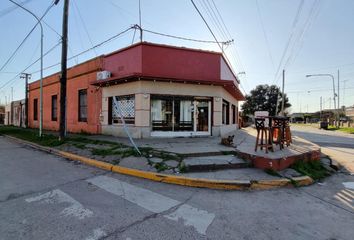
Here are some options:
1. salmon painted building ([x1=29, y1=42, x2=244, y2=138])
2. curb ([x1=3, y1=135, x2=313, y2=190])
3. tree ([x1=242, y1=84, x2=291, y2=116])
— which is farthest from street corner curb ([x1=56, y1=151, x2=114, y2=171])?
tree ([x1=242, y1=84, x2=291, y2=116])

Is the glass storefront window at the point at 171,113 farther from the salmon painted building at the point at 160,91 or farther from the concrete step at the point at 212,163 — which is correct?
the concrete step at the point at 212,163

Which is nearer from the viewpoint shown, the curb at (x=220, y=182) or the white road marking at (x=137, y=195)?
the white road marking at (x=137, y=195)

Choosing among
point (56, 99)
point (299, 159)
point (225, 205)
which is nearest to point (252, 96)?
point (56, 99)

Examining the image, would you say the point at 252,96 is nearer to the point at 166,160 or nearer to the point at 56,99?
the point at 56,99

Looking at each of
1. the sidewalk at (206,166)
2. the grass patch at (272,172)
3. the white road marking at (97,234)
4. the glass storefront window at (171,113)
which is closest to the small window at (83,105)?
the glass storefront window at (171,113)

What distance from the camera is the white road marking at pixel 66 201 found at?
3.89 m

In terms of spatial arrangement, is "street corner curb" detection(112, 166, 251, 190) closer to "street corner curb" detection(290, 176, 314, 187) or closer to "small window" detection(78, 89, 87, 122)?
"street corner curb" detection(290, 176, 314, 187)

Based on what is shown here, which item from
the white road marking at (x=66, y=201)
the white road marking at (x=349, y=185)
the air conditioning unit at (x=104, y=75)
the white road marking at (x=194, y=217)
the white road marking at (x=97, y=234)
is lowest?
the white road marking at (x=349, y=185)

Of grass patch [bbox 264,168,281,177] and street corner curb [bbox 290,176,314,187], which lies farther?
grass patch [bbox 264,168,281,177]

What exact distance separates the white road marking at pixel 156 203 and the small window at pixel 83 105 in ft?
38.5

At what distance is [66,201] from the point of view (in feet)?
14.6

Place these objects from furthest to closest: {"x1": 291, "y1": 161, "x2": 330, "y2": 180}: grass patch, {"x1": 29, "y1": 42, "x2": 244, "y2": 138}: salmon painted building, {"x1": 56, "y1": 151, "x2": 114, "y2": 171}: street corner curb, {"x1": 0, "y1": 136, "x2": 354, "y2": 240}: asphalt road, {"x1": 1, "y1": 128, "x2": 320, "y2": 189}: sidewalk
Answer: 1. {"x1": 29, "y1": 42, "x2": 244, "y2": 138}: salmon painted building
2. {"x1": 56, "y1": 151, "x2": 114, "y2": 171}: street corner curb
3. {"x1": 291, "y1": 161, "x2": 330, "y2": 180}: grass patch
4. {"x1": 1, "y1": 128, "x2": 320, "y2": 189}: sidewalk
5. {"x1": 0, "y1": 136, "x2": 354, "y2": 240}: asphalt road

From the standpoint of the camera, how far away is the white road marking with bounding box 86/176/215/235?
3.74 m

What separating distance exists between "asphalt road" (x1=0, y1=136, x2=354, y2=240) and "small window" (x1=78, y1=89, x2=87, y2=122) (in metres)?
10.8
